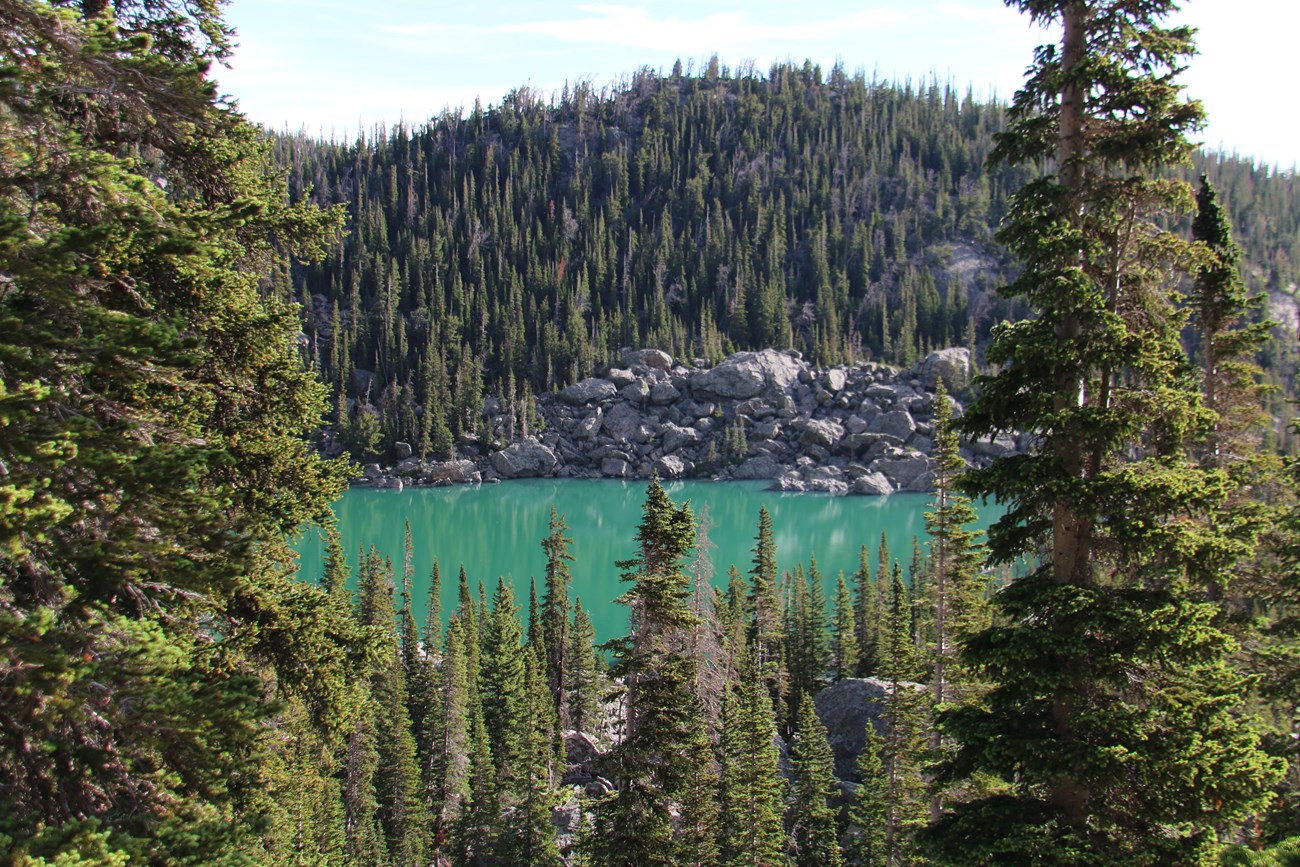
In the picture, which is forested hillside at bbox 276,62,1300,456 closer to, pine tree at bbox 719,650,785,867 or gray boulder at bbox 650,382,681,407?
gray boulder at bbox 650,382,681,407

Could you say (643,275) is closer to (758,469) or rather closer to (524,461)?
(524,461)

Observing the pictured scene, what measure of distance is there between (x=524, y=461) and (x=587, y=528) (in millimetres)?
37168

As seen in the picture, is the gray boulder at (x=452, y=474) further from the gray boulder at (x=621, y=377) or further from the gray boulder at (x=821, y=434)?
the gray boulder at (x=821, y=434)

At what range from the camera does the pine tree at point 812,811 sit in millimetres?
28406

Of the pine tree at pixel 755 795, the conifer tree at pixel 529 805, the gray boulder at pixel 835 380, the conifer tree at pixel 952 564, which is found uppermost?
the gray boulder at pixel 835 380

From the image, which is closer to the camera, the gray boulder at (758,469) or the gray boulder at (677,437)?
the gray boulder at (758,469)

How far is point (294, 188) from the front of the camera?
19488cm

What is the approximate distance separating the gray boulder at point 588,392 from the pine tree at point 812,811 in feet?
366

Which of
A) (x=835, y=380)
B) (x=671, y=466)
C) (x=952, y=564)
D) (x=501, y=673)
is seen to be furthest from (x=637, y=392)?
(x=952, y=564)

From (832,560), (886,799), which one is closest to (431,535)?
(832,560)

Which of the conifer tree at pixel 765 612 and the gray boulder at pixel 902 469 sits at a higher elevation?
the gray boulder at pixel 902 469

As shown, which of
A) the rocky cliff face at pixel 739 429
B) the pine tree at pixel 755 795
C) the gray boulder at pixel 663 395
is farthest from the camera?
the gray boulder at pixel 663 395

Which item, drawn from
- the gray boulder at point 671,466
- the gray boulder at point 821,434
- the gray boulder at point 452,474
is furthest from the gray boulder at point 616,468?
the gray boulder at point 821,434

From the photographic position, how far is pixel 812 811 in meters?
28.6
